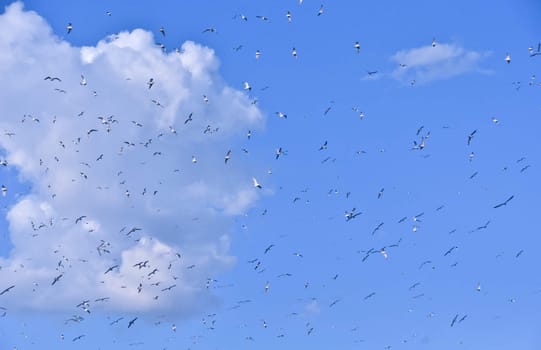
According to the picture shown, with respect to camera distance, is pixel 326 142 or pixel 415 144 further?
pixel 326 142

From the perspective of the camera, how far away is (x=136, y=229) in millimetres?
80000

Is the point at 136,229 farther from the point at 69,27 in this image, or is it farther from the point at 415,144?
the point at 415,144

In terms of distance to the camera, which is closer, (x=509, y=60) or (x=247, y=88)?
(x=509, y=60)

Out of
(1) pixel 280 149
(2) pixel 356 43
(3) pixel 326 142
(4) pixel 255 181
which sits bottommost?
(4) pixel 255 181

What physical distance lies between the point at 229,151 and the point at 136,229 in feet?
57.4

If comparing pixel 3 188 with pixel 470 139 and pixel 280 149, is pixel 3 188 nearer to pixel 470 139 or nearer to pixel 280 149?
pixel 280 149

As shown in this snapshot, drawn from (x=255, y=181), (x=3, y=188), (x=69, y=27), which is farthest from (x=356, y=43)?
(x=3, y=188)

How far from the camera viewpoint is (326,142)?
232 ft

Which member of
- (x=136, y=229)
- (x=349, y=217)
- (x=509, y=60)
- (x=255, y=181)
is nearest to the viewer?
(x=255, y=181)

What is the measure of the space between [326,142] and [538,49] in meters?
21.0

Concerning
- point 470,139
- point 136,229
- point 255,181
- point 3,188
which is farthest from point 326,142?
point 3,188

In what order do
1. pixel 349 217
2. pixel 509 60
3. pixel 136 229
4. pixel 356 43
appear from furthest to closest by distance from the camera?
1. pixel 136 229
2. pixel 356 43
3. pixel 349 217
4. pixel 509 60

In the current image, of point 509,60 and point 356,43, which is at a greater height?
point 356,43

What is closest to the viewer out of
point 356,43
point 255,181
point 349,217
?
point 255,181
